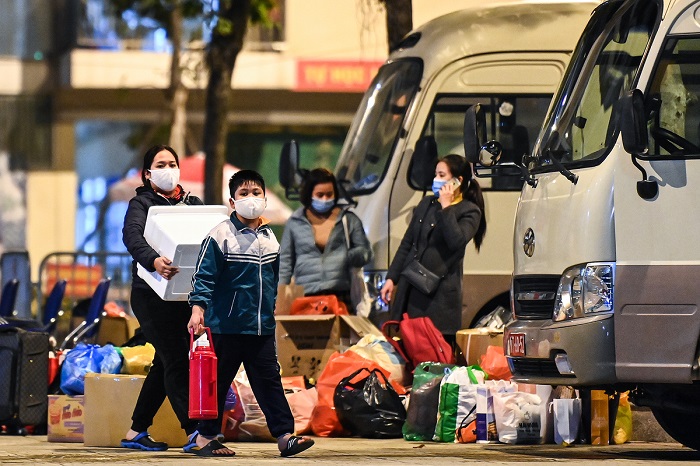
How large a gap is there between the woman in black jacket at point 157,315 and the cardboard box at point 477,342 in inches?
92.1

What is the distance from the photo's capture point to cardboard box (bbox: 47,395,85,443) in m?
11.8

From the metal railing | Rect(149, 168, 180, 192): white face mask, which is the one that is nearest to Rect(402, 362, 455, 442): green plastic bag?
Rect(149, 168, 180, 192): white face mask

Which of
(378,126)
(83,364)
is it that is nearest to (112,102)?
(378,126)

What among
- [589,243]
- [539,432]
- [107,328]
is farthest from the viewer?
[107,328]

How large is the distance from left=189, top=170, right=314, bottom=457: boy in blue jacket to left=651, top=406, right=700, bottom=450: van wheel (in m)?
2.23

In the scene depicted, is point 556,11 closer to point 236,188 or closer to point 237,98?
point 236,188

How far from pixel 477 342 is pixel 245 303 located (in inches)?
102

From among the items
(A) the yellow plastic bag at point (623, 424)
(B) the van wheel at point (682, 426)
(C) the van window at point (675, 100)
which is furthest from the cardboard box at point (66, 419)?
(C) the van window at point (675, 100)

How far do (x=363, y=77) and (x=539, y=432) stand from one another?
1898 centimetres

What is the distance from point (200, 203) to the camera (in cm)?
1088

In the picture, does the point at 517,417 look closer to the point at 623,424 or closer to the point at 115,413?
the point at 623,424

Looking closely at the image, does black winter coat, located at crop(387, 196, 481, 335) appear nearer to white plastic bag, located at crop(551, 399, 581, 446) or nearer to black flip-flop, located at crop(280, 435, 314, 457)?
white plastic bag, located at crop(551, 399, 581, 446)

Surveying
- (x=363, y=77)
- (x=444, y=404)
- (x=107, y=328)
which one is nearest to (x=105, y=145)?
(x=363, y=77)

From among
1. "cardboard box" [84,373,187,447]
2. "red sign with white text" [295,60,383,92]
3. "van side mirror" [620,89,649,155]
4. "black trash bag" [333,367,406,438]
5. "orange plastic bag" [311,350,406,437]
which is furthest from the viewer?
"red sign with white text" [295,60,383,92]
